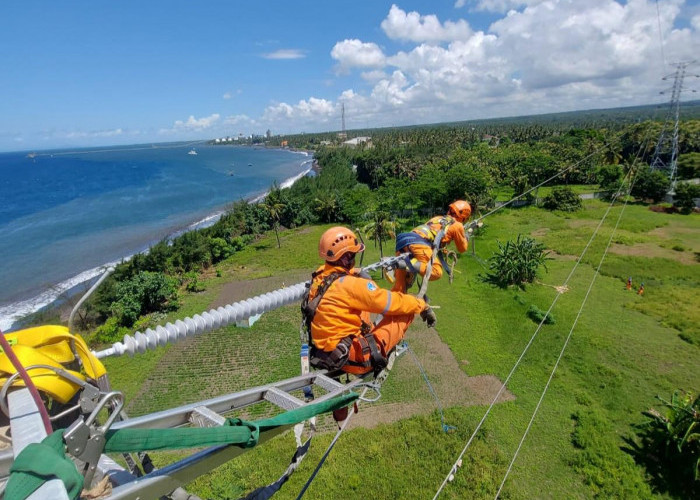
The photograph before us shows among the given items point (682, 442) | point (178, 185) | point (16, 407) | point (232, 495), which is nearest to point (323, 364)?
point (16, 407)

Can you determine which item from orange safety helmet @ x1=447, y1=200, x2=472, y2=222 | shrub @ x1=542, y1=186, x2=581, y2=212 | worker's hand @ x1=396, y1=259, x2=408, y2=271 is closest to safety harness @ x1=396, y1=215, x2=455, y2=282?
worker's hand @ x1=396, y1=259, x2=408, y2=271

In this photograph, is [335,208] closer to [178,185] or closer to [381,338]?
[381,338]

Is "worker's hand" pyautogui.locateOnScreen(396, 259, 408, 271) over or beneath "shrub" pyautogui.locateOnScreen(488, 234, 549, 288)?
over

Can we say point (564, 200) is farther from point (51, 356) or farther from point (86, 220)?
point (86, 220)

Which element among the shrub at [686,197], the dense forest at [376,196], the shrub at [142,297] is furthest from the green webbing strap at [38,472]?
the shrub at [686,197]

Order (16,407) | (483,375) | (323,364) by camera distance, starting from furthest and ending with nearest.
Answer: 1. (483,375)
2. (323,364)
3. (16,407)

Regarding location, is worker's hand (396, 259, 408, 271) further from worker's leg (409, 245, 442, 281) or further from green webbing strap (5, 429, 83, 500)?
green webbing strap (5, 429, 83, 500)

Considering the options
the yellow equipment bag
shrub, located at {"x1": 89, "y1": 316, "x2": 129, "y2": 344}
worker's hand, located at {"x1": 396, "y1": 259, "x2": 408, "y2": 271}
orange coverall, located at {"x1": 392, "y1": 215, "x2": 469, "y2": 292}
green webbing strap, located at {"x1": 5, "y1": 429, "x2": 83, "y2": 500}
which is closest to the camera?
green webbing strap, located at {"x1": 5, "y1": 429, "x2": 83, "y2": 500}

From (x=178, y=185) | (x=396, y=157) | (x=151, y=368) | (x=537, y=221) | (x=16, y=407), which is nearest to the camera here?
(x=16, y=407)
